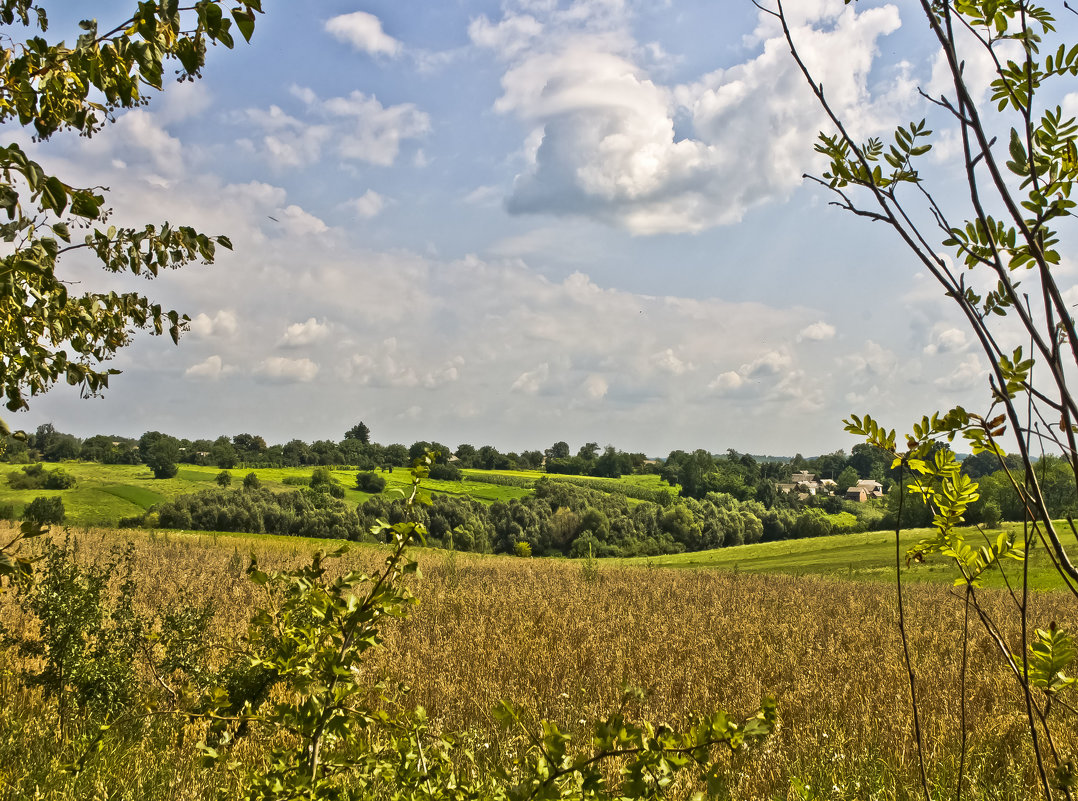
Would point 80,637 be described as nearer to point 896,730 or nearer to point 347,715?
point 347,715

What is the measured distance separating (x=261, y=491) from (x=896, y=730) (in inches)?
1866

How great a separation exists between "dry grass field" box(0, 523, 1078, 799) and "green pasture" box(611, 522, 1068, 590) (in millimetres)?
1932

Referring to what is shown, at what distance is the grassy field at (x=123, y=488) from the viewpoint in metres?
41.4

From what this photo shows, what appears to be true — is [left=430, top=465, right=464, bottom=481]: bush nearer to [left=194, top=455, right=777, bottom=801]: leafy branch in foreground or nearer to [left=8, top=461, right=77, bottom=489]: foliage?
[left=8, top=461, right=77, bottom=489]: foliage

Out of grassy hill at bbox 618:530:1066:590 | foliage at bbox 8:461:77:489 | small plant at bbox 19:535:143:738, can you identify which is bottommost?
grassy hill at bbox 618:530:1066:590

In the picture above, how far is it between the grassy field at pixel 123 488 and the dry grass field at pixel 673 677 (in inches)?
950

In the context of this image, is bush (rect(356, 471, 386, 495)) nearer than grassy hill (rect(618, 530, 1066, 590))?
No

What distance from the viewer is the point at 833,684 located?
636 centimetres

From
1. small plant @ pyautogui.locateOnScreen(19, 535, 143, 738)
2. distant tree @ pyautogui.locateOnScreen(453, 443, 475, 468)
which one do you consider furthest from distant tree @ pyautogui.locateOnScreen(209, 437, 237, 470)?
small plant @ pyautogui.locateOnScreen(19, 535, 143, 738)

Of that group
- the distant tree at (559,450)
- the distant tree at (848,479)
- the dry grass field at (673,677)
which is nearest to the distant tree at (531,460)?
the distant tree at (559,450)

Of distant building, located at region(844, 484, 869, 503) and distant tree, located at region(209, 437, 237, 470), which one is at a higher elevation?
distant tree, located at region(209, 437, 237, 470)

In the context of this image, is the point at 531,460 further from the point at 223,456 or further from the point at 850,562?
the point at 850,562

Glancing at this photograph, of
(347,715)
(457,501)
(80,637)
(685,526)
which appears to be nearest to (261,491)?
(457,501)

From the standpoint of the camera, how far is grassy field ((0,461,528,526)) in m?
41.4
